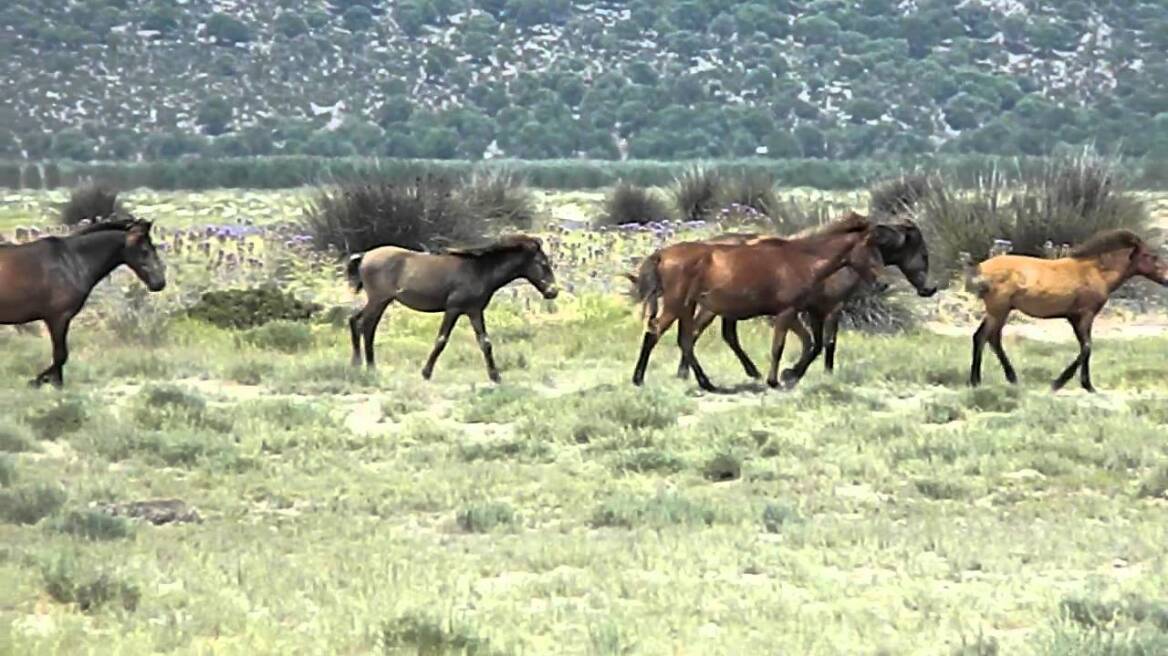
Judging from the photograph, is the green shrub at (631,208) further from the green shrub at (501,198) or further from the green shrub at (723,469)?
the green shrub at (723,469)

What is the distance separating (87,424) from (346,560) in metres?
5.08

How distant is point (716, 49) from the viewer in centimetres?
7244

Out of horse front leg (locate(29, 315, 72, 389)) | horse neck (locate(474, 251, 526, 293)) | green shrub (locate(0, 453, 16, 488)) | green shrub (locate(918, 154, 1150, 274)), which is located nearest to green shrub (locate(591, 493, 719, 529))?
green shrub (locate(0, 453, 16, 488))

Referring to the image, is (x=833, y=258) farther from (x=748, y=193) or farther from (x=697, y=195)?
(x=697, y=195)

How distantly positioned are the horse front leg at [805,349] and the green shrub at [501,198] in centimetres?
1390

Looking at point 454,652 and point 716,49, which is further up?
point 454,652

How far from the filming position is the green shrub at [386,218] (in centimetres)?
2766

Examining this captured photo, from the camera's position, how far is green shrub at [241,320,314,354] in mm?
20875

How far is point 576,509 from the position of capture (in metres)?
11.5

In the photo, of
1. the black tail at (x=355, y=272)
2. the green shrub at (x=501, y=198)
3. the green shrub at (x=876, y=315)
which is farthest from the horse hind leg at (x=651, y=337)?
the green shrub at (x=501, y=198)

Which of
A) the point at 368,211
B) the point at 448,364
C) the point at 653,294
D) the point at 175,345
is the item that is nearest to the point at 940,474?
the point at 653,294

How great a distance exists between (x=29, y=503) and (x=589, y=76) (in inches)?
2363

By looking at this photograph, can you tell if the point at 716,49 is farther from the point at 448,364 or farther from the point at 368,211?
the point at 448,364

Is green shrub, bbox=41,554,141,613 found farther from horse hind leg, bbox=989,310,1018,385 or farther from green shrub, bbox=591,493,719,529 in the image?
horse hind leg, bbox=989,310,1018,385
